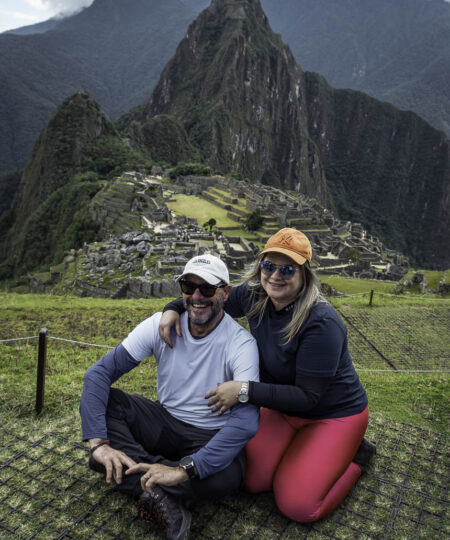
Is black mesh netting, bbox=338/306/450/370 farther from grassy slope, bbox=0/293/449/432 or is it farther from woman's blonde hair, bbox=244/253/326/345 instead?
woman's blonde hair, bbox=244/253/326/345

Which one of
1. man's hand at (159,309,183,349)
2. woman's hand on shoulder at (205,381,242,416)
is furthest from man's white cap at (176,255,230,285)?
woman's hand on shoulder at (205,381,242,416)

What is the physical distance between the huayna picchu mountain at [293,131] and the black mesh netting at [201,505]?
8590 centimetres

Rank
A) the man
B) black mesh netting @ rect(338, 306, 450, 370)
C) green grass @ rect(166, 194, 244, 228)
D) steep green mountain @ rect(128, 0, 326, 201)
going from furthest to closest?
1. steep green mountain @ rect(128, 0, 326, 201)
2. green grass @ rect(166, 194, 244, 228)
3. black mesh netting @ rect(338, 306, 450, 370)
4. the man

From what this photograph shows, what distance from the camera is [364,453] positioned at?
11.9 ft

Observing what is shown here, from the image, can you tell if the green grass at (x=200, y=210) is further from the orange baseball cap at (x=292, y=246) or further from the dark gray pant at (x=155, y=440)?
the dark gray pant at (x=155, y=440)

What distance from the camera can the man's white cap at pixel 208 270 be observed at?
3055 mm

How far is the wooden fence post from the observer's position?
13.6 feet

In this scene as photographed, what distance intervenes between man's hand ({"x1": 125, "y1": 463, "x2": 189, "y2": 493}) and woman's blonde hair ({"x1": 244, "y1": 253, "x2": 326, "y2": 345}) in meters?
1.08

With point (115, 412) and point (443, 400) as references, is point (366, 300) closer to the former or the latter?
point (443, 400)

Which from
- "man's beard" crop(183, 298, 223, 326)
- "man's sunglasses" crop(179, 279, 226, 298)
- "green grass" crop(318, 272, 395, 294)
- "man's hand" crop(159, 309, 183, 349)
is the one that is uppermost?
"man's sunglasses" crop(179, 279, 226, 298)

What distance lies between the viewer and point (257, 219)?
38.4 metres

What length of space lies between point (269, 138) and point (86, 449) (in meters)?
148

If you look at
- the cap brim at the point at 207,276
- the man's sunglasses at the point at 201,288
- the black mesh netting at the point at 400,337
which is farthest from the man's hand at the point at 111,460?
the black mesh netting at the point at 400,337

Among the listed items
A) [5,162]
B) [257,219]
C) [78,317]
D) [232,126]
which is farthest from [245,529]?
[5,162]
